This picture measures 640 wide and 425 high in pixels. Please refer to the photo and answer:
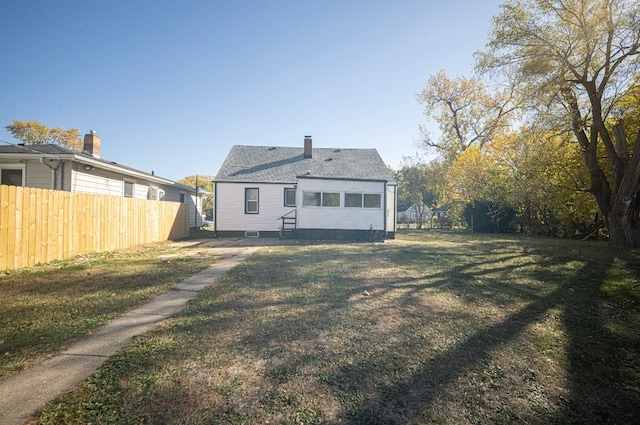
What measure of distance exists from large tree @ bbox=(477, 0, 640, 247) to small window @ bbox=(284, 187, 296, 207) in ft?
41.4

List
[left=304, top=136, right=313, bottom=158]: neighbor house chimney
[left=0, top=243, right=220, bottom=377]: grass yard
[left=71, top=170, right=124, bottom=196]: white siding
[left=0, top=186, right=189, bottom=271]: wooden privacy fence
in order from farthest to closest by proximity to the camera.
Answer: [left=304, top=136, right=313, bottom=158]: neighbor house chimney < [left=71, top=170, right=124, bottom=196]: white siding < [left=0, top=186, right=189, bottom=271]: wooden privacy fence < [left=0, top=243, right=220, bottom=377]: grass yard

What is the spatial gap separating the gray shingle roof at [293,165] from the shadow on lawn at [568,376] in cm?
1203

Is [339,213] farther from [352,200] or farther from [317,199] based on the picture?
[317,199]

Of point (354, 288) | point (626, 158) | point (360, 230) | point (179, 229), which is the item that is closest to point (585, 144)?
point (626, 158)

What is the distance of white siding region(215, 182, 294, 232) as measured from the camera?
17.2 m

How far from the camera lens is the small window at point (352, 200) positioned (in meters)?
15.4

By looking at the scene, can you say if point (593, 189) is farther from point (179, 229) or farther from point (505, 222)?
point (179, 229)

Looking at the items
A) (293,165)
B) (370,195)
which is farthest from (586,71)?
(293,165)

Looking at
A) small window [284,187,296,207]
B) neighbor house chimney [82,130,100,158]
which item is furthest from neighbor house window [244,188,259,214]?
neighbor house chimney [82,130,100,158]

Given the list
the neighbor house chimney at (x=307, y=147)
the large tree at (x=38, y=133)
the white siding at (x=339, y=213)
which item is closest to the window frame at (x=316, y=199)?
the white siding at (x=339, y=213)

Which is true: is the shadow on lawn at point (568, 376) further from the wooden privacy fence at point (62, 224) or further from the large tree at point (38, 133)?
the large tree at point (38, 133)

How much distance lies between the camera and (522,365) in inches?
112

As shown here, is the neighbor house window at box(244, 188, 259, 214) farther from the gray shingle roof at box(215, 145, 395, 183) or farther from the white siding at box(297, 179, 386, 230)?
the white siding at box(297, 179, 386, 230)

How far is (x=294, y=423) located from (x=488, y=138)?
32506 millimetres
